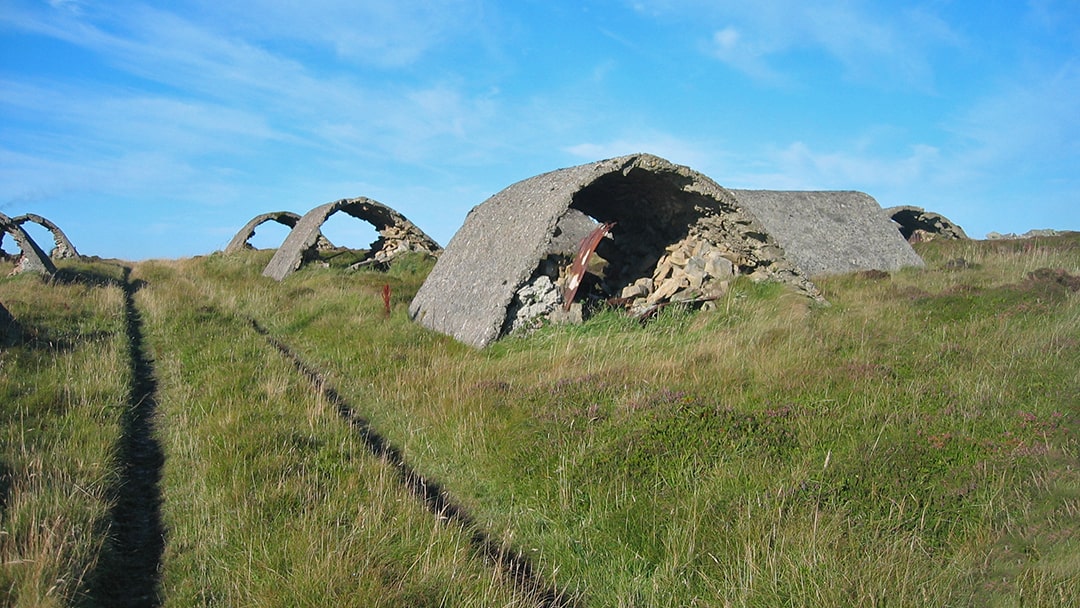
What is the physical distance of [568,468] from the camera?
215 inches

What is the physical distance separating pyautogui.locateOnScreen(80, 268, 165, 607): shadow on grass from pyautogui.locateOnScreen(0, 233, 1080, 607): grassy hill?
23 mm

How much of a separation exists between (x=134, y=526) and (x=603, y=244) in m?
10.5

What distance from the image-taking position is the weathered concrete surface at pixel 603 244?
10578 millimetres

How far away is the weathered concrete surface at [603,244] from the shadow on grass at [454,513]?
324 cm

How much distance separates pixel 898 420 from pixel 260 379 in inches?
258

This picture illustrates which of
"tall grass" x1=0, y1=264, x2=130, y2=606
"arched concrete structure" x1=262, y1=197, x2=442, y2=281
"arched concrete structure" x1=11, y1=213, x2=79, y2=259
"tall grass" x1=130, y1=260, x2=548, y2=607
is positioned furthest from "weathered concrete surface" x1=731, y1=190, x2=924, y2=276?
"arched concrete structure" x1=11, y1=213, x2=79, y2=259

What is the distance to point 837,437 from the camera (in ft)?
19.0

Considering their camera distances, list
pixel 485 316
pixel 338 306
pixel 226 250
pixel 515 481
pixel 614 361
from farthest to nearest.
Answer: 1. pixel 226 250
2. pixel 338 306
3. pixel 485 316
4. pixel 614 361
5. pixel 515 481

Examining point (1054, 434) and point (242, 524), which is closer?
point (242, 524)

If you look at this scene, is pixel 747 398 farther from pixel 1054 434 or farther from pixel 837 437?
pixel 1054 434

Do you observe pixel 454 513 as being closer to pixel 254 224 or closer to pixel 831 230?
pixel 831 230

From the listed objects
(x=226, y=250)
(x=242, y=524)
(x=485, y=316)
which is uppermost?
(x=226, y=250)

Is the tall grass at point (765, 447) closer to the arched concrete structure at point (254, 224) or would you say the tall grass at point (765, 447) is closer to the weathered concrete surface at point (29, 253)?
the weathered concrete surface at point (29, 253)

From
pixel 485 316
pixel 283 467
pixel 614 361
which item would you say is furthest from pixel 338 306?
pixel 283 467
